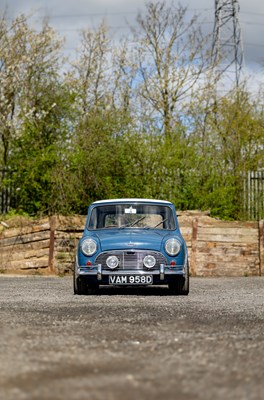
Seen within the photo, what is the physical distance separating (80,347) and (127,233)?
747cm

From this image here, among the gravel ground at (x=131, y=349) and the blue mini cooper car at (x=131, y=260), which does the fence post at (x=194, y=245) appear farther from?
the gravel ground at (x=131, y=349)

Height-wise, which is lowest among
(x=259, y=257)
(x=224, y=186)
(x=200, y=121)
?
(x=259, y=257)

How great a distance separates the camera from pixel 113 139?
23719mm

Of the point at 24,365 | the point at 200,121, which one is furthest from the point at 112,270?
the point at 200,121

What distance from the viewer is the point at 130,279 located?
13727 millimetres

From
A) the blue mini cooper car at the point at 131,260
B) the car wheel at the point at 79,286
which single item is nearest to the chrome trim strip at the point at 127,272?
the blue mini cooper car at the point at 131,260

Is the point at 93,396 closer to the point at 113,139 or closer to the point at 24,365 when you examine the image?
the point at 24,365

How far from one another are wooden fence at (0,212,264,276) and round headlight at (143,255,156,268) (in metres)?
8.40

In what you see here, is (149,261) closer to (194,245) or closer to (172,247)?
(172,247)

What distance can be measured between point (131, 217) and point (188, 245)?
7.60 meters

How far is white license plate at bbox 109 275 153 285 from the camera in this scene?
13.7 m

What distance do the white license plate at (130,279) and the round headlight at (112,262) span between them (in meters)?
0.17

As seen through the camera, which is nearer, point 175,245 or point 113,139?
point 175,245

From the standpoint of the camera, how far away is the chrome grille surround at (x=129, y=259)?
45.2 ft
